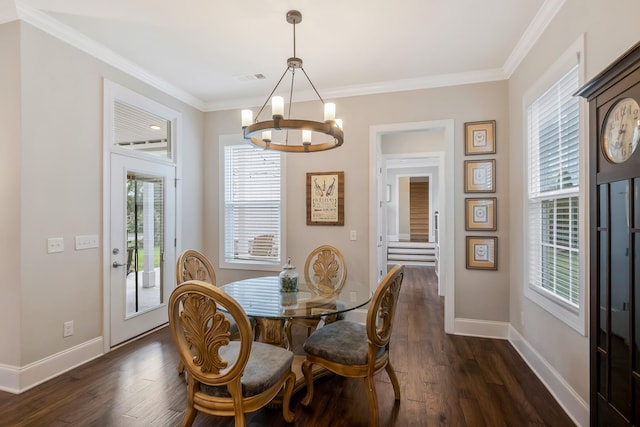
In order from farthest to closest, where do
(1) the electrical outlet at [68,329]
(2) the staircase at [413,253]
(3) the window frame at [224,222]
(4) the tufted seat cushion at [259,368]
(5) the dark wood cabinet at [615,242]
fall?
1. (2) the staircase at [413,253]
2. (3) the window frame at [224,222]
3. (1) the electrical outlet at [68,329]
4. (4) the tufted seat cushion at [259,368]
5. (5) the dark wood cabinet at [615,242]

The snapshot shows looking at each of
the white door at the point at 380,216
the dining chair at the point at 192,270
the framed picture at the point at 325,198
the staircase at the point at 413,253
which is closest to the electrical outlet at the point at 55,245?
the dining chair at the point at 192,270

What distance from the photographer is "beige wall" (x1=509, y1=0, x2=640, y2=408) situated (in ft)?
5.61

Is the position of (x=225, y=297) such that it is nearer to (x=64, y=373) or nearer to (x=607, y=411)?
(x=607, y=411)

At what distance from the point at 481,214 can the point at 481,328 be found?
4.21 ft

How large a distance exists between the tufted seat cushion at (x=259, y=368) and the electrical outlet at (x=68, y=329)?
1798 mm

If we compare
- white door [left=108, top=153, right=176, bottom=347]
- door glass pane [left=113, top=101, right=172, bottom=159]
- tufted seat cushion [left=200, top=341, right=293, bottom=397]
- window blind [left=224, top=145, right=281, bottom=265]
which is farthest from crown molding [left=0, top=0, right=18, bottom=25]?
tufted seat cushion [left=200, top=341, right=293, bottom=397]

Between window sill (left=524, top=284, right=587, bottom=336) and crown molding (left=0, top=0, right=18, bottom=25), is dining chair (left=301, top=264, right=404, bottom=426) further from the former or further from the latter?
crown molding (left=0, top=0, right=18, bottom=25)

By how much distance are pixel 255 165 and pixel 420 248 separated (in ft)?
20.0

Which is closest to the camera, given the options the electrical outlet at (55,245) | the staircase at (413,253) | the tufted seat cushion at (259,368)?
the tufted seat cushion at (259,368)

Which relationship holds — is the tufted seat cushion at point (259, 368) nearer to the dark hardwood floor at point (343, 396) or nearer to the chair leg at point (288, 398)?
the chair leg at point (288, 398)

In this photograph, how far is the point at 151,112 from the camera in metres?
3.72

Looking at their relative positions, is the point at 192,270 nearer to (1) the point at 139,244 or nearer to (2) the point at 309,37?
(1) the point at 139,244

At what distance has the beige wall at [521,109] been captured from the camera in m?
1.71

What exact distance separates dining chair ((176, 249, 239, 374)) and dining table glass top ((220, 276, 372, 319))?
11.7 inches
